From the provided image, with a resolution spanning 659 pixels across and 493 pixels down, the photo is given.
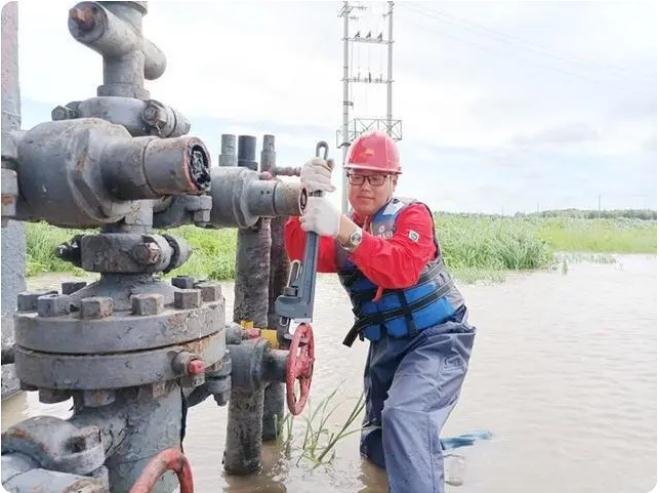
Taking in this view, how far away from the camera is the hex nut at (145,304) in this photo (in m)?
1.75

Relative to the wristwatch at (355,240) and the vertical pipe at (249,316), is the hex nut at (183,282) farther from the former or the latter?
the vertical pipe at (249,316)

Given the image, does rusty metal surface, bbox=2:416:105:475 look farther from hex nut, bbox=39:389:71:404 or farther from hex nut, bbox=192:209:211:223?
hex nut, bbox=192:209:211:223

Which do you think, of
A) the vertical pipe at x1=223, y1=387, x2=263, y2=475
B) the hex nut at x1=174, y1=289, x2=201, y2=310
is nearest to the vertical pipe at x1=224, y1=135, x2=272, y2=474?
the vertical pipe at x1=223, y1=387, x2=263, y2=475

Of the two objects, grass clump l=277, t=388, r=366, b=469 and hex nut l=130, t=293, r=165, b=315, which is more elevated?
hex nut l=130, t=293, r=165, b=315

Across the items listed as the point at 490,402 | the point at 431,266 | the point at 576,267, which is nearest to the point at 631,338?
the point at 490,402

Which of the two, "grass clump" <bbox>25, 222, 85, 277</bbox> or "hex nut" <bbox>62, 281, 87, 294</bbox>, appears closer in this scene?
"hex nut" <bbox>62, 281, 87, 294</bbox>

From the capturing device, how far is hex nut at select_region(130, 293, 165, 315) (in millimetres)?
1753

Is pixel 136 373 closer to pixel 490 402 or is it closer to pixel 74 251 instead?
pixel 74 251

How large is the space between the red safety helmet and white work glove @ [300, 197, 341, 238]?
0.57 metres

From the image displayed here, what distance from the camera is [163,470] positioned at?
4.85 ft

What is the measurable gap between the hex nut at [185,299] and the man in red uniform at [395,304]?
2.14 ft

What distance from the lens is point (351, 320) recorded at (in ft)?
21.8

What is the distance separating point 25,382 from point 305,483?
1.64 meters

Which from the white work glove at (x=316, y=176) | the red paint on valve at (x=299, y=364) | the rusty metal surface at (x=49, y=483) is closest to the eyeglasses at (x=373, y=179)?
the white work glove at (x=316, y=176)
